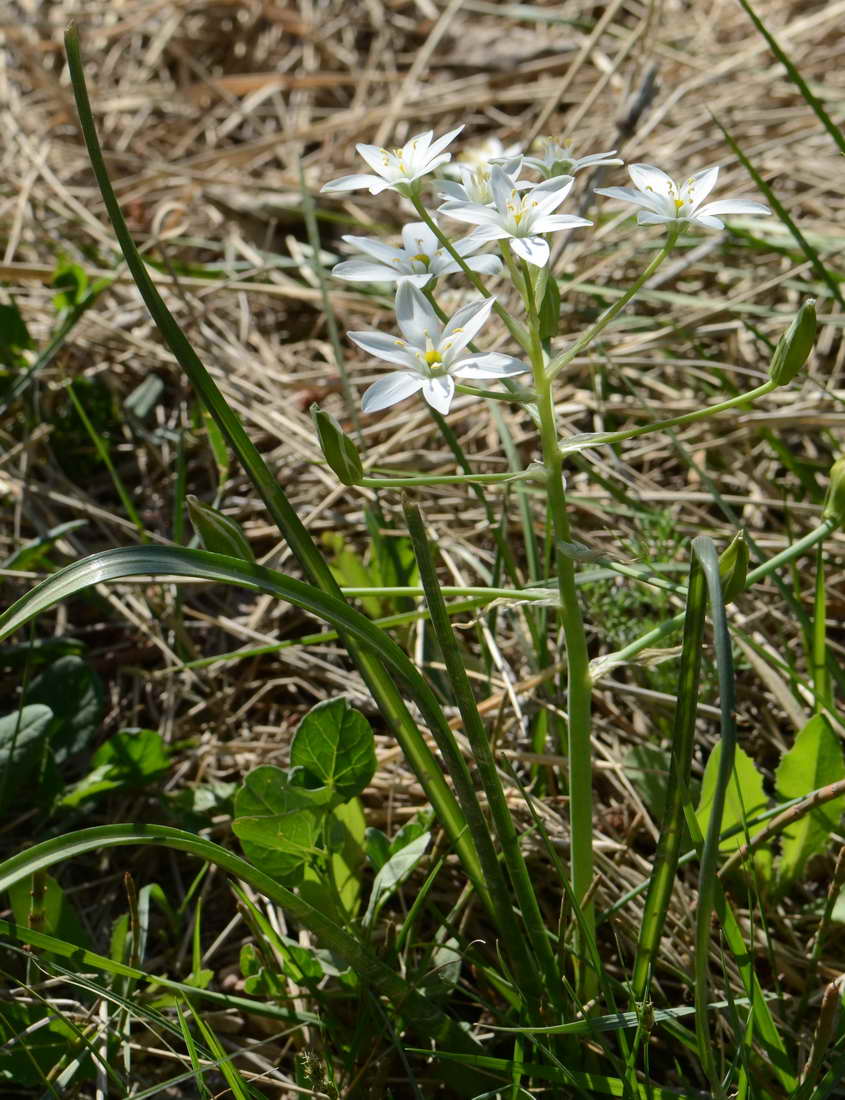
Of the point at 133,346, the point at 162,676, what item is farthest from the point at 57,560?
the point at 133,346

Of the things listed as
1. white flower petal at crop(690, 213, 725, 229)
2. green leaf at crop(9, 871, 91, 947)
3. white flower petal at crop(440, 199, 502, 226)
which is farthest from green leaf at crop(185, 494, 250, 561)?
white flower petal at crop(690, 213, 725, 229)

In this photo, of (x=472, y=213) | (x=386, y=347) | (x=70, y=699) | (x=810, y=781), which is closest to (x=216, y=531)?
(x=386, y=347)

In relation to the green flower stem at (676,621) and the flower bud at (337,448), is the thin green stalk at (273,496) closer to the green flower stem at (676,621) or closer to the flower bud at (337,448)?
the flower bud at (337,448)

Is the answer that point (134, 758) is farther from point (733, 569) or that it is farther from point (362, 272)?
point (733, 569)

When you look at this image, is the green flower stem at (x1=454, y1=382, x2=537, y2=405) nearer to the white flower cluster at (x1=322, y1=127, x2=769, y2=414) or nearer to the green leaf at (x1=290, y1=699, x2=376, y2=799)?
the white flower cluster at (x1=322, y1=127, x2=769, y2=414)

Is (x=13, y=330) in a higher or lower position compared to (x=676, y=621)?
higher

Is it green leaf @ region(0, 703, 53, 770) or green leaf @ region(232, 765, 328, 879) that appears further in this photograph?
green leaf @ region(0, 703, 53, 770)
